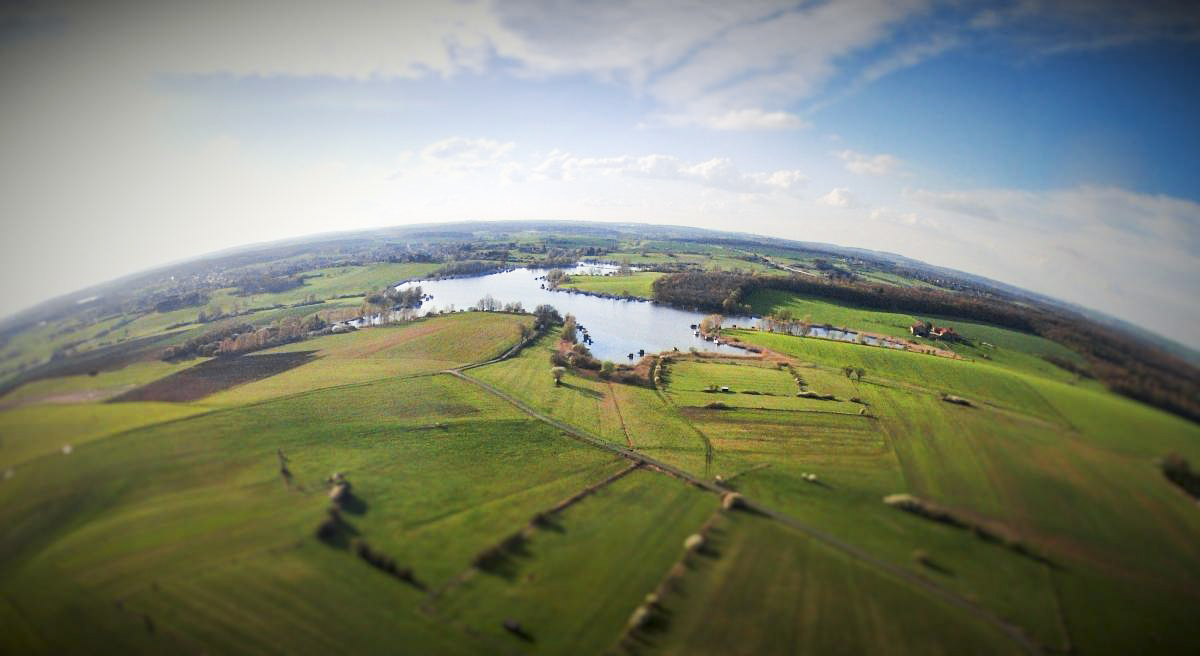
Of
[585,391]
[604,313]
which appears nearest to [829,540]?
[585,391]

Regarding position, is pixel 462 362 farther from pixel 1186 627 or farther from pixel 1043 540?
pixel 1186 627

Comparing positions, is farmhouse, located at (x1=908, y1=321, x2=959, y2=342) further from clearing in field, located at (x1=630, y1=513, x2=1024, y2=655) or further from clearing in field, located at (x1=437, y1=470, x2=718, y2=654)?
clearing in field, located at (x1=437, y1=470, x2=718, y2=654)

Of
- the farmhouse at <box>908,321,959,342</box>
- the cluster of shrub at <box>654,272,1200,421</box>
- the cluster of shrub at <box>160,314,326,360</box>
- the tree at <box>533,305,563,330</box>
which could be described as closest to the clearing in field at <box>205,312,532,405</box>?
the tree at <box>533,305,563,330</box>

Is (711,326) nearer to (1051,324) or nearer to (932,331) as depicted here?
(932,331)

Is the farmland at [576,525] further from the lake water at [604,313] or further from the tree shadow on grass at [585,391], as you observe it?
the lake water at [604,313]

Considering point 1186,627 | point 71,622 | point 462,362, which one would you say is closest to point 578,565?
point 71,622
